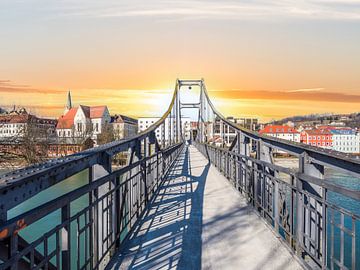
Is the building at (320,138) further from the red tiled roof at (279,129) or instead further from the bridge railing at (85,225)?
the bridge railing at (85,225)

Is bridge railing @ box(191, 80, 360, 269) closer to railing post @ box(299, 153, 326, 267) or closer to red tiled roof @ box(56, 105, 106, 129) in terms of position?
railing post @ box(299, 153, 326, 267)

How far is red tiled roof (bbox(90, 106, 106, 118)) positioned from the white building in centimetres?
5955

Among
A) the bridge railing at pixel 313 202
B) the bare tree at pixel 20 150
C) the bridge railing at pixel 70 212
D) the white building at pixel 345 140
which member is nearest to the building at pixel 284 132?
the white building at pixel 345 140

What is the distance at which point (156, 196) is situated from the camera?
23.5 feet

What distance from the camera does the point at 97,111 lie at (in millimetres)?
87625

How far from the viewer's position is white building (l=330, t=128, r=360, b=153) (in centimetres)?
3478

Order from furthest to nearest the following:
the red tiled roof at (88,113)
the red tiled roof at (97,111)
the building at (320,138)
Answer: the red tiled roof at (97,111), the red tiled roof at (88,113), the building at (320,138)

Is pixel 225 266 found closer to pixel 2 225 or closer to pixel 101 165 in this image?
pixel 101 165

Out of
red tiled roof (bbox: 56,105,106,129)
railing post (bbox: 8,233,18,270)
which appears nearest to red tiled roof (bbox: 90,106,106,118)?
red tiled roof (bbox: 56,105,106,129)

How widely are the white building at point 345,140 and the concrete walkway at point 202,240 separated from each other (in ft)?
103

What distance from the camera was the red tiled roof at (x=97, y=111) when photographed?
3393 inches

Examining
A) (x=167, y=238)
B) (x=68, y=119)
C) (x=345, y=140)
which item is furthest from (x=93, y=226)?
(x=68, y=119)

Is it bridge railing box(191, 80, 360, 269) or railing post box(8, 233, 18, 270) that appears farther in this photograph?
bridge railing box(191, 80, 360, 269)

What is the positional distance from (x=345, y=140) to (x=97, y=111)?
6278 cm
